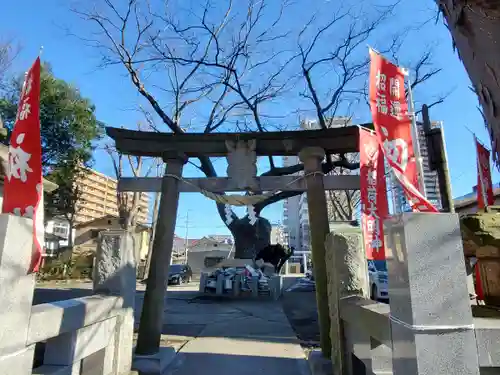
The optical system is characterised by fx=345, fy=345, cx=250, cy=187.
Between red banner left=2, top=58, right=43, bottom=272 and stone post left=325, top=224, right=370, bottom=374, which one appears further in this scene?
stone post left=325, top=224, right=370, bottom=374

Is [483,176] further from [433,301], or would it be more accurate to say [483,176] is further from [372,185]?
[433,301]

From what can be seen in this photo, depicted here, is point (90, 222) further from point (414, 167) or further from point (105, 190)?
point (414, 167)

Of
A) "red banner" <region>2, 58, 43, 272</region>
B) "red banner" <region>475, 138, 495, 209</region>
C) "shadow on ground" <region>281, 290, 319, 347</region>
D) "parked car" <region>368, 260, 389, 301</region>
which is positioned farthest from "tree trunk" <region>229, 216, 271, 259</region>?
"red banner" <region>2, 58, 43, 272</region>

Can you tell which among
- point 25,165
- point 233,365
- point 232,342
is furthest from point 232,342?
point 25,165

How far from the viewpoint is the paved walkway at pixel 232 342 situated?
4.90 m

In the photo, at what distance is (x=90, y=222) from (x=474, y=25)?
133ft

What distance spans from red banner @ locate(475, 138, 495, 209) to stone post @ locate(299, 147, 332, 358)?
2715mm

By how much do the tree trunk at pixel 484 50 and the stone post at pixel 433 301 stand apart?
3.18ft

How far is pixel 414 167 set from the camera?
9.21ft

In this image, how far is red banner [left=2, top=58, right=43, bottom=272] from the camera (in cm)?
253

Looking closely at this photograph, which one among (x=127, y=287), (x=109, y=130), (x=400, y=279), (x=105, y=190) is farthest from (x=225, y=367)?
(x=105, y=190)

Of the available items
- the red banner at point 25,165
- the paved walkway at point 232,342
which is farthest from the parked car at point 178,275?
the red banner at point 25,165

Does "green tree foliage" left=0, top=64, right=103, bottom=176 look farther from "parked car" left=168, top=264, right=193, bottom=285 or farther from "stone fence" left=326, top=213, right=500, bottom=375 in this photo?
"stone fence" left=326, top=213, right=500, bottom=375

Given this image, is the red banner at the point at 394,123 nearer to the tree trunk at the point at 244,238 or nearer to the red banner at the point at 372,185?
the red banner at the point at 372,185
